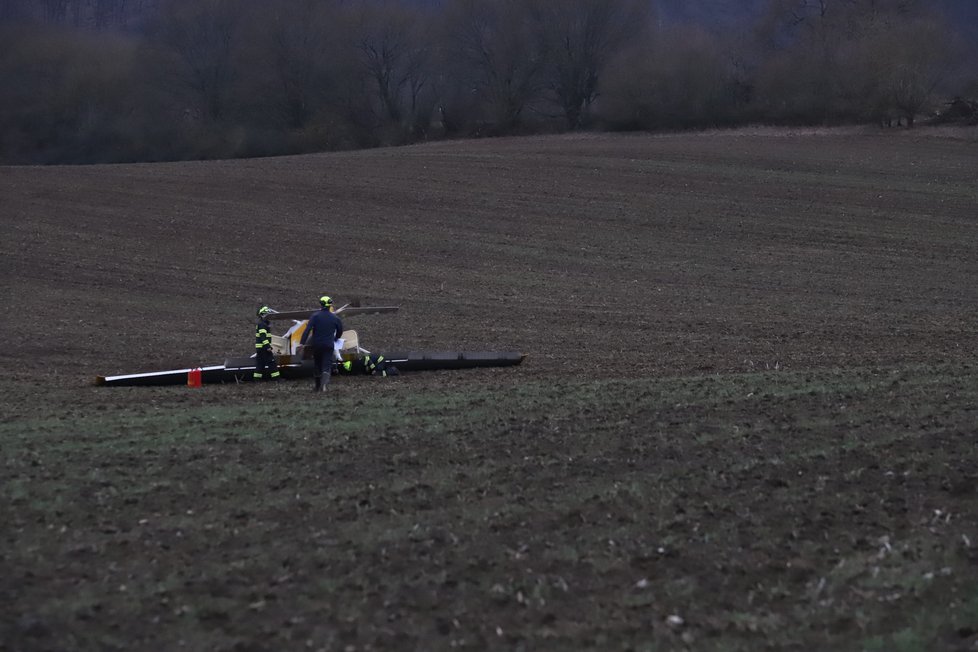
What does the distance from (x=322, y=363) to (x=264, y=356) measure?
1262mm

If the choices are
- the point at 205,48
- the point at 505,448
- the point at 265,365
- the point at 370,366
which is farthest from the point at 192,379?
the point at 205,48

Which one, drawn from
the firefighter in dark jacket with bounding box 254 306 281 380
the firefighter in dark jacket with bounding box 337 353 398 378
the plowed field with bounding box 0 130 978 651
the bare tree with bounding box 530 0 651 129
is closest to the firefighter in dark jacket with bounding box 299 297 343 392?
the plowed field with bounding box 0 130 978 651

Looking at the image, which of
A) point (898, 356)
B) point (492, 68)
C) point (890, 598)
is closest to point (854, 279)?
point (898, 356)

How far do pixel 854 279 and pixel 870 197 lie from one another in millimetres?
11652

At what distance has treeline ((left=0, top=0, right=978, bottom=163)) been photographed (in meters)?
62.3

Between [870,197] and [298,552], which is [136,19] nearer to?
[870,197]

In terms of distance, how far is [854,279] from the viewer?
84.4 ft

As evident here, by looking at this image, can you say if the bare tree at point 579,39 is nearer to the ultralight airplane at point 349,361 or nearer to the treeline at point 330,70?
the treeline at point 330,70

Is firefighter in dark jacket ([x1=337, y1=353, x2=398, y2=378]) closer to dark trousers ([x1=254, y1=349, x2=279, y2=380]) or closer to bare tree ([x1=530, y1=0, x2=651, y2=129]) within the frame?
dark trousers ([x1=254, y1=349, x2=279, y2=380])

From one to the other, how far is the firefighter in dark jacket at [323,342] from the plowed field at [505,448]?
40cm

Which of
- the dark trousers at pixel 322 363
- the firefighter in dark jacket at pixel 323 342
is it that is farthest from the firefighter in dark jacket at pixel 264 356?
the dark trousers at pixel 322 363

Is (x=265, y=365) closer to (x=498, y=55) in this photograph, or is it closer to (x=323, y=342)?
(x=323, y=342)

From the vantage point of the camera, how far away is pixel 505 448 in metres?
11.2

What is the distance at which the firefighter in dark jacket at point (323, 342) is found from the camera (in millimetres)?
16203
